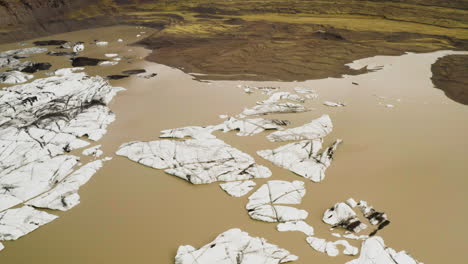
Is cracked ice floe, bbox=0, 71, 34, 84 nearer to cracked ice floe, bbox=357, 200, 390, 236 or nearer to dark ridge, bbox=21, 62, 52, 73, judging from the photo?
dark ridge, bbox=21, 62, 52, 73

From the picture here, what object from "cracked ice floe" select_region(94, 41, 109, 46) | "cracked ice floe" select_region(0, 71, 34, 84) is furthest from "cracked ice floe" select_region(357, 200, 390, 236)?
"cracked ice floe" select_region(94, 41, 109, 46)

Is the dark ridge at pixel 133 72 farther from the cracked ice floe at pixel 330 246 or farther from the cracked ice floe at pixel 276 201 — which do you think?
the cracked ice floe at pixel 330 246

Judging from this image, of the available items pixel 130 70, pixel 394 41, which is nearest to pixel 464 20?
pixel 394 41

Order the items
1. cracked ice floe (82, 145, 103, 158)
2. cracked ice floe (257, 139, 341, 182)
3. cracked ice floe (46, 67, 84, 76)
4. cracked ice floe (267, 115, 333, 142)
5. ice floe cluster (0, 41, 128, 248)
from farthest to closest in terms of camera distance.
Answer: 1. cracked ice floe (46, 67, 84, 76)
2. cracked ice floe (267, 115, 333, 142)
3. cracked ice floe (82, 145, 103, 158)
4. cracked ice floe (257, 139, 341, 182)
5. ice floe cluster (0, 41, 128, 248)

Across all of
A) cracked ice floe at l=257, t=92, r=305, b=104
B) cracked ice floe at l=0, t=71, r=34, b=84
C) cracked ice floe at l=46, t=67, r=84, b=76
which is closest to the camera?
cracked ice floe at l=257, t=92, r=305, b=104

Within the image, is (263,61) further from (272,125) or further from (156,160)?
(156,160)
